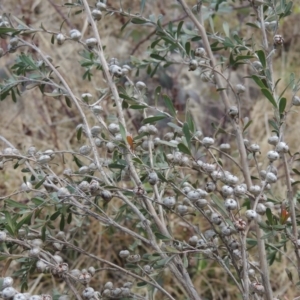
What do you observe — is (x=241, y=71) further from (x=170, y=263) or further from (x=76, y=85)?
(x=170, y=263)

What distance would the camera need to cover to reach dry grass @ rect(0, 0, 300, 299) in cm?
162

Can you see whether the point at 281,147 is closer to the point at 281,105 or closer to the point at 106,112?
the point at 281,105

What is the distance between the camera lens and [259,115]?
2.33m

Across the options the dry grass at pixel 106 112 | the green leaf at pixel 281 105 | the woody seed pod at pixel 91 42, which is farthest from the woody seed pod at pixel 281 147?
the dry grass at pixel 106 112

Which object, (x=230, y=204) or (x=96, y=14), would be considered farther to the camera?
(x=96, y=14)

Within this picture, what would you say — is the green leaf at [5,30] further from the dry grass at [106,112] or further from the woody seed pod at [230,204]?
the dry grass at [106,112]

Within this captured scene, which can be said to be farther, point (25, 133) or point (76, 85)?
point (76, 85)

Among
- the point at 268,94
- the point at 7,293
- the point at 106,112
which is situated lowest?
the point at 106,112

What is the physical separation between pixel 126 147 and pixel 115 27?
6.76ft

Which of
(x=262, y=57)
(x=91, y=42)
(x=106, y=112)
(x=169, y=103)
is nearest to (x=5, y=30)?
(x=91, y=42)

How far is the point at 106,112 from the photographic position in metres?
1.88

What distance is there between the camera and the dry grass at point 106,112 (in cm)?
162

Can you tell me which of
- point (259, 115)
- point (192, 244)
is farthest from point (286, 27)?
point (192, 244)

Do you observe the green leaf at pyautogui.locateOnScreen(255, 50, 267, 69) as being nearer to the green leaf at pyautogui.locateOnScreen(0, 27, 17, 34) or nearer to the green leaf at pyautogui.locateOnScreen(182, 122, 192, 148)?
the green leaf at pyautogui.locateOnScreen(182, 122, 192, 148)
